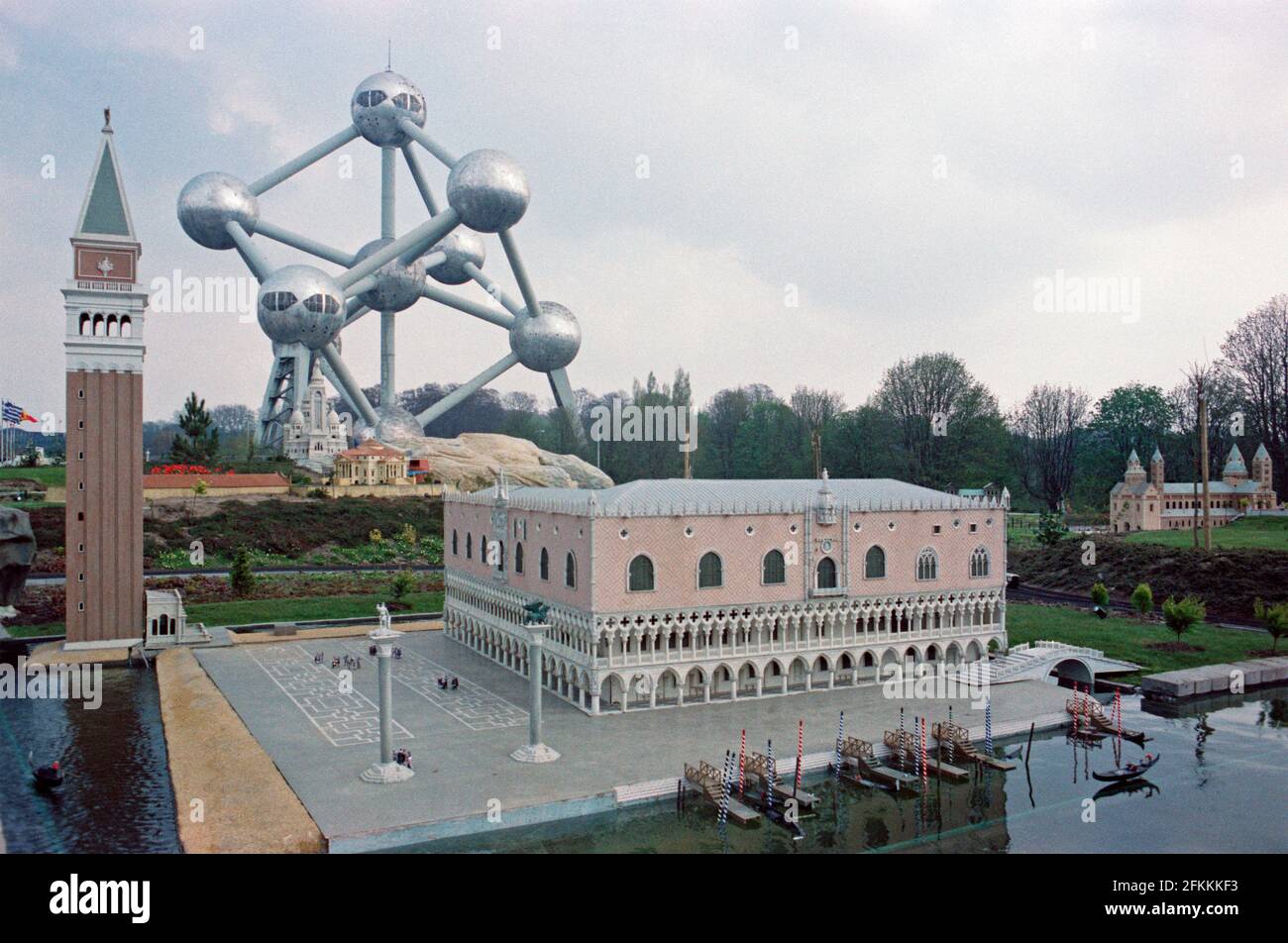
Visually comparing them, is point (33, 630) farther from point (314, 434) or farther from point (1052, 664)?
point (1052, 664)

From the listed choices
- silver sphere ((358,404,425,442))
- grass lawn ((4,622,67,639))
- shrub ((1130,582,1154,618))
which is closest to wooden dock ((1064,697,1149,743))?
shrub ((1130,582,1154,618))

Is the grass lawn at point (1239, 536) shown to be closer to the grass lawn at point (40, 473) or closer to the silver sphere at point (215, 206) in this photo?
the silver sphere at point (215, 206)

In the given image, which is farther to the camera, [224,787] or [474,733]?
[474,733]

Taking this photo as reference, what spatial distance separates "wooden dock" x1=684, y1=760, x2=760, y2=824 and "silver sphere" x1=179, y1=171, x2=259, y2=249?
60.4 metres

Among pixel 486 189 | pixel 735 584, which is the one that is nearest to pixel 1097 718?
pixel 735 584

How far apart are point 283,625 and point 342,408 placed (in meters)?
97.4

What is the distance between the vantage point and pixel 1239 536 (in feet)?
194

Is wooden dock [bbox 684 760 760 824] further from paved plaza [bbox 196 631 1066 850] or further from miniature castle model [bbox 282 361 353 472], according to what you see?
miniature castle model [bbox 282 361 353 472]

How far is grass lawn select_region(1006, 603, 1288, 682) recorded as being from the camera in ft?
124

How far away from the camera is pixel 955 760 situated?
2688 cm

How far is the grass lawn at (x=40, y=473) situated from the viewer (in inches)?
2729

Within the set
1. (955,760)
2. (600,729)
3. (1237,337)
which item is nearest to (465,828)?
(600,729)

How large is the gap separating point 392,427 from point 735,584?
52524mm
